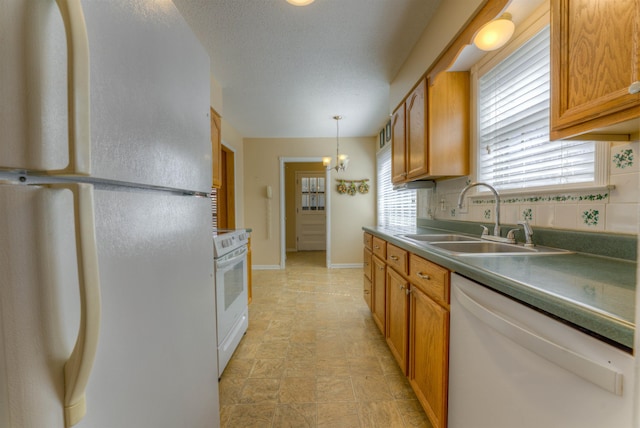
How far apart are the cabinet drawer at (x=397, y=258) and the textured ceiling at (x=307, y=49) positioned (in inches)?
64.1

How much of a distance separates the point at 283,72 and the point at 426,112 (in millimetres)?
1461

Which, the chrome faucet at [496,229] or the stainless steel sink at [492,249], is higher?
the chrome faucet at [496,229]

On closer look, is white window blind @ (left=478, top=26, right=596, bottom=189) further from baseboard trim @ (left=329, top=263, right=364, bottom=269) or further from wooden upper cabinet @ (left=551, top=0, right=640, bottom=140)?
baseboard trim @ (left=329, top=263, right=364, bottom=269)

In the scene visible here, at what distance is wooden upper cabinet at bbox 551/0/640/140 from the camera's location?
2.41 ft

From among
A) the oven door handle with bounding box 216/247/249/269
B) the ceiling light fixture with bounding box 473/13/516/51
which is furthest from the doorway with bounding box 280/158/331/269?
the ceiling light fixture with bounding box 473/13/516/51

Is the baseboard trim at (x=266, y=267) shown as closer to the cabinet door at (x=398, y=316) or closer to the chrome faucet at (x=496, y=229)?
the cabinet door at (x=398, y=316)

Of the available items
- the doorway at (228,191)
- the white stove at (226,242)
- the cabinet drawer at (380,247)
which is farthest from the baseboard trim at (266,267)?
the cabinet drawer at (380,247)

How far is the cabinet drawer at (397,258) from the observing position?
1.65 m

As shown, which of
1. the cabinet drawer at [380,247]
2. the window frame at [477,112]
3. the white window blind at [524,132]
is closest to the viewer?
the window frame at [477,112]

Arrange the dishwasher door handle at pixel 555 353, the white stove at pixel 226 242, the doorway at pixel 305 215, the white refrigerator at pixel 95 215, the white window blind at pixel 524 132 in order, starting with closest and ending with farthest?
the white refrigerator at pixel 95 215, the dishwasher door handle at pixel 555 353, the white window blind at pixel 524 132, the white stove at pixel 226 242, the doorway at pixel 305 215

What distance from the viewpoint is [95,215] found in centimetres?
51

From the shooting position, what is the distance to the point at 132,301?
63 centimetres

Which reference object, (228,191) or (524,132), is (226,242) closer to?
(524,132)

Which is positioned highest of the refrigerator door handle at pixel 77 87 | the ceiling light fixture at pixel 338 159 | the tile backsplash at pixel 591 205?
the ceiling light fixture at pixel 338 159
